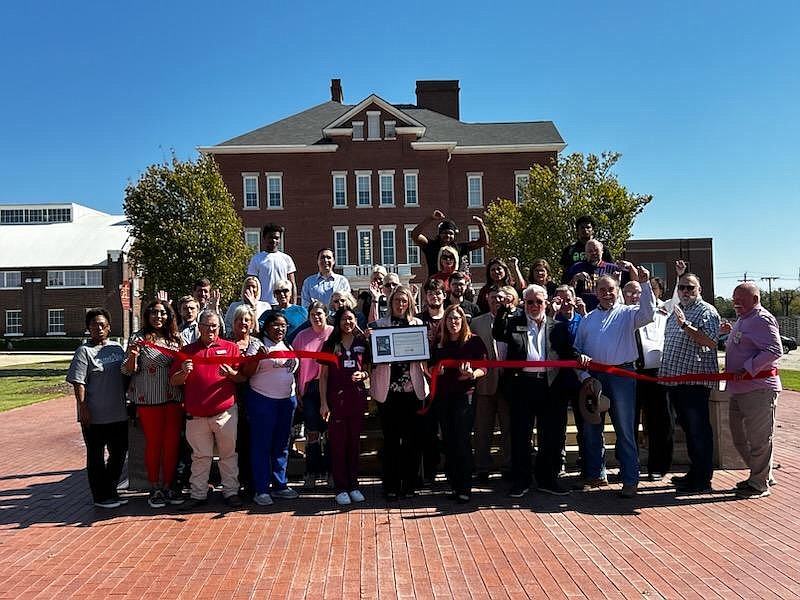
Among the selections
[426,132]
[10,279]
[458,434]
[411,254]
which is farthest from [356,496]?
[10,279]

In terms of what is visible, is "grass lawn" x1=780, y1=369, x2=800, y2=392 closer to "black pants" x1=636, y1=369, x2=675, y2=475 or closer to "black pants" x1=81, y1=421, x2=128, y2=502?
"black pants" x1=636, y1=369, x2=675, y2=475

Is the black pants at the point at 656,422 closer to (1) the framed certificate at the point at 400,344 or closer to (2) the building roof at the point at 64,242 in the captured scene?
(1) the framed certificate at the point at 400,344

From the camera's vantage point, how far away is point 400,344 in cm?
721

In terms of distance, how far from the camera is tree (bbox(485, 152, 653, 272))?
2980 centimetres

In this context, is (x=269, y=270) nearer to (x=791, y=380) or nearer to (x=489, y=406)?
(x=489, y=406)

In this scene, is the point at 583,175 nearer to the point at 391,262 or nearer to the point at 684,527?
the point at 391,262

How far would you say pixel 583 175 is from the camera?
1222 inches

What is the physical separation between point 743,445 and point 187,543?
18.9 ft

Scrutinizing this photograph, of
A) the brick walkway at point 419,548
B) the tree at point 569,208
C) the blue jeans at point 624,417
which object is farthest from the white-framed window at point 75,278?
the blue jeans at point 624,417

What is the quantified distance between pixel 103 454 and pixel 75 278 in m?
53.1

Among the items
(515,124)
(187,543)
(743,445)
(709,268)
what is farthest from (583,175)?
(709,268)

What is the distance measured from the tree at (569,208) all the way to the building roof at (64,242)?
113ft

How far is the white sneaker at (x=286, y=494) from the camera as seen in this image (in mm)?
7688

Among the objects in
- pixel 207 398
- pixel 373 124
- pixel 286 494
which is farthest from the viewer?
pixel 373 124
